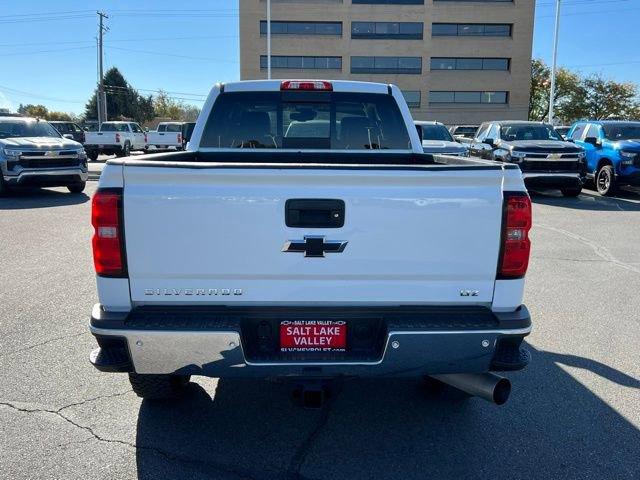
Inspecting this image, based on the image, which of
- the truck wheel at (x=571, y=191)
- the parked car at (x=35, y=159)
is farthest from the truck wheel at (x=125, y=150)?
the truck wheel at (x=571, y=191)

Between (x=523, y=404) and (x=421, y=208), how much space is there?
6.10ft

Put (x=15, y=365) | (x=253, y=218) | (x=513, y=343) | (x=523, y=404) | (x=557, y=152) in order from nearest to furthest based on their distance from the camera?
(x=253, y=218) → (x=513, y=343) → (x=523, y=404) → (x=15, y=365) → (x=557, y=152)

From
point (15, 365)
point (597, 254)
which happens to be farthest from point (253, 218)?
point (597, 254)

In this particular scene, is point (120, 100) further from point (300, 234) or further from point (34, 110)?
point (300, 234)

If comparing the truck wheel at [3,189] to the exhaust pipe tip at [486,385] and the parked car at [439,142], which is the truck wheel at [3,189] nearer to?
the parked car at [439,142]

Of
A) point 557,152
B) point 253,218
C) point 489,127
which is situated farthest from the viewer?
point 489,127

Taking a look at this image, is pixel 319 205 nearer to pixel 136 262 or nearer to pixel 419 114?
pixel 136 262

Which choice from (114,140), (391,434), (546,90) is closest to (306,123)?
(391,434)

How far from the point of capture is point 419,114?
50906 millimetres

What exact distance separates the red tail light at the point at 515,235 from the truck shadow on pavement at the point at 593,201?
1179 cm

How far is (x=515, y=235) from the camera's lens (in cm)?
277

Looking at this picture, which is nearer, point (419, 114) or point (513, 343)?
point (513, 343)

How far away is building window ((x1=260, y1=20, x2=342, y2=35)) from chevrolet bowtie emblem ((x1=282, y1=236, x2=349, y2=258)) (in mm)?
51247

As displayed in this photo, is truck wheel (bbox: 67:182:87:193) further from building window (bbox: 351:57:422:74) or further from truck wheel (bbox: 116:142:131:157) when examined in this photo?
building window (bbox: 351:57:422:74)
